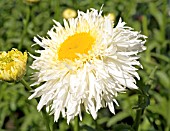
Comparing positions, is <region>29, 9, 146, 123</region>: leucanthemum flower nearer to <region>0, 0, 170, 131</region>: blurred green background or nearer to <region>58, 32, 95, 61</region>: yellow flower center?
<region>58, 32, 95, 61</region>: yellow flower center

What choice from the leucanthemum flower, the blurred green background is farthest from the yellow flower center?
the blurred green background

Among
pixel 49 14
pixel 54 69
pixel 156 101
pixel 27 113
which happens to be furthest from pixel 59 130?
pixel 54 69

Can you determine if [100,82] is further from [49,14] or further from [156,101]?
[49,14]

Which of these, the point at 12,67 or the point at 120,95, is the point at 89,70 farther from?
the point at 120,95

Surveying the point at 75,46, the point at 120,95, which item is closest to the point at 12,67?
the point at 75,46

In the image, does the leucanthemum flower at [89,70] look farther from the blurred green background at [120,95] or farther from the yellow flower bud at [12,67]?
the blurred green background at [120,95]
